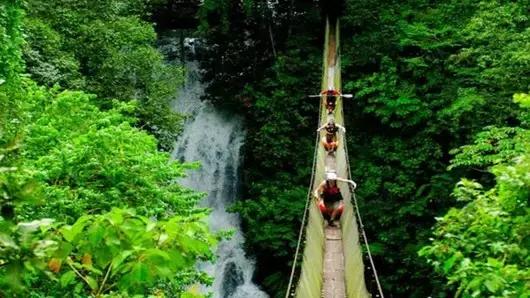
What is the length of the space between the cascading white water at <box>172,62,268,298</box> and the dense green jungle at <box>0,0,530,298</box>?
1.11ft

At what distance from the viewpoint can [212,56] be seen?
1838 centimetres

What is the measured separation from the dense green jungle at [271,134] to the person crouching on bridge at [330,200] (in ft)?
4.51

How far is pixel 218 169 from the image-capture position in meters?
16.0

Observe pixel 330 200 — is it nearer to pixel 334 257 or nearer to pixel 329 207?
pixel 329 207

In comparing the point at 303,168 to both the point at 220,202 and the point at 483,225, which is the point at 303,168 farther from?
the point at 483,225

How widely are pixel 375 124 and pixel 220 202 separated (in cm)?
450

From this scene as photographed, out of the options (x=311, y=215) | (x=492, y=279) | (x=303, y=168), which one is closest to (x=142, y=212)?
(x=311, y=215)

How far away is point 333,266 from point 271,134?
8334mm

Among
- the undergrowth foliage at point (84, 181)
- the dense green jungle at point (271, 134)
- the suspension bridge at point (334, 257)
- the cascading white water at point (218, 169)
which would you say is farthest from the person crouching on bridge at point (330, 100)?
the cascading white water at point (218, 169)

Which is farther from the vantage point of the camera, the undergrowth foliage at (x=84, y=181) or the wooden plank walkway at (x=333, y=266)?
the wooden plank walkway at (x=333, y=266)

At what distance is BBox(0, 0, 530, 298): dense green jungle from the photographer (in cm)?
291

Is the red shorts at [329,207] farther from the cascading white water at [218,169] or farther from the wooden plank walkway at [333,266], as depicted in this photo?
the cascading white water at [218,169]

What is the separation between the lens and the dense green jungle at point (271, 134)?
291 centimetres

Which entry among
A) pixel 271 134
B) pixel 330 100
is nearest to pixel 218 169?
pixel 271 134
